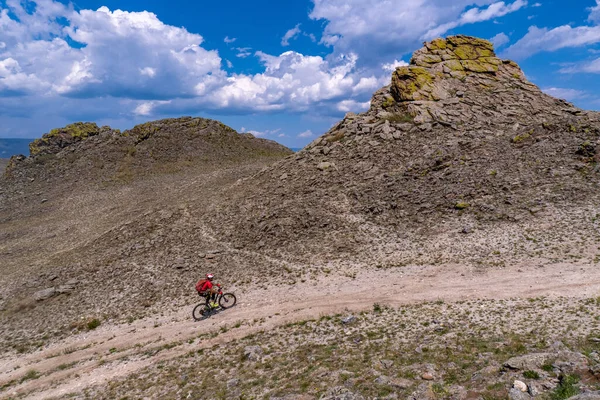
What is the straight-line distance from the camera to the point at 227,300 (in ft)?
74.6

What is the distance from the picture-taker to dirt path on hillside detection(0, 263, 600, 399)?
17781 millimetres

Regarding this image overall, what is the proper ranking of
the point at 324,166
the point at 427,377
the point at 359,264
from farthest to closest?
the point at 324,166
the point at 359,264
the point at 427,377

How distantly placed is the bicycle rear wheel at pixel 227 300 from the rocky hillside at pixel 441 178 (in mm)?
7250

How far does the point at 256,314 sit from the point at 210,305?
304 centimetres

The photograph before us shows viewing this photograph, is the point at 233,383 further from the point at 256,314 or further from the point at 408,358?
the point at 256,314

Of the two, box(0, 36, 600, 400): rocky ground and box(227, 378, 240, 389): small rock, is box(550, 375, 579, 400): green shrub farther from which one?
box(227, 378, 240, 389): small rock

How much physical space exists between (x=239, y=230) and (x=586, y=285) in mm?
24836

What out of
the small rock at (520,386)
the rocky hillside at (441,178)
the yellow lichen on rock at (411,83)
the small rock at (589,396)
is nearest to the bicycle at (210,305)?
the rocky hillside at (441,178)

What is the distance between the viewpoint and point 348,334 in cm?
1683

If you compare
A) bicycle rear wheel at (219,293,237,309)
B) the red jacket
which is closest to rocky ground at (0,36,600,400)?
bicycle rear wheel at (219,293,237,309)

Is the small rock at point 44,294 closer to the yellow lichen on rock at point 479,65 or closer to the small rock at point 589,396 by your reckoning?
the small rock at point 589,396

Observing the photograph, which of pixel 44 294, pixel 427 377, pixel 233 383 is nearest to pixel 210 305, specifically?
pixel 233 383

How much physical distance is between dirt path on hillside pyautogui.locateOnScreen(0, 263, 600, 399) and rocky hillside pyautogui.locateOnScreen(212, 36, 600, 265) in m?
2.68

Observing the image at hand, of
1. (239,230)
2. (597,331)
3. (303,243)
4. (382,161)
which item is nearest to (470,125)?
(382,161)
